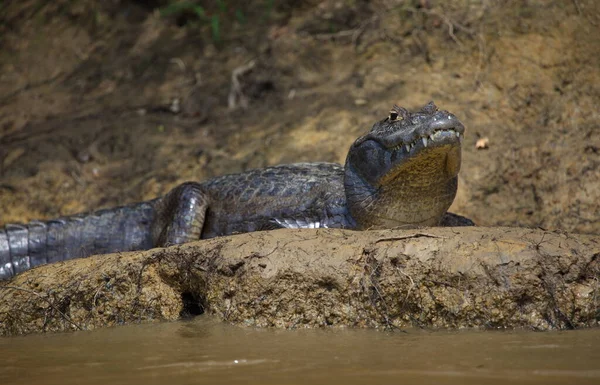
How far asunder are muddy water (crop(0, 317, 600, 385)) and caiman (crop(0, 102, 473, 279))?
175 centimetres

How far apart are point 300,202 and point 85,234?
2016 millimetres

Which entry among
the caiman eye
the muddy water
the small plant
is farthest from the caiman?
the small plant

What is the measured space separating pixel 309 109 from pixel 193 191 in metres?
2.31

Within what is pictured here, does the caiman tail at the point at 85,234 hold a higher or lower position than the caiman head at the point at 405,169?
lower

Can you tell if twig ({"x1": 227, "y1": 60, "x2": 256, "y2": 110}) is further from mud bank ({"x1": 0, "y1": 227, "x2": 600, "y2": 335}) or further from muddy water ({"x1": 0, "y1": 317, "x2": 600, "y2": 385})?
muddy water ({"x1": 0, "y1": 317, "x2": 600, "y2": 385})

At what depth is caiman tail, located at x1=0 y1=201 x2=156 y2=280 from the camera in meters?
6.95

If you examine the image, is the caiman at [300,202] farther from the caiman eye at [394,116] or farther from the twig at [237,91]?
the twig at [237,91]

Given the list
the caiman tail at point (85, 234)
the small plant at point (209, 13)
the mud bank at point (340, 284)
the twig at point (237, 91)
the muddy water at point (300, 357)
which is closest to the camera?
the muddy water at point (300, 357)

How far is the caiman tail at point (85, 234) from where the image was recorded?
6945 millimetres

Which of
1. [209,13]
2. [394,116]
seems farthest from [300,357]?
[209,13]

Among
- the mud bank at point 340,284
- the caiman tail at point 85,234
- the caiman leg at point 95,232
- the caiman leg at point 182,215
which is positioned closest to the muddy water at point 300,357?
the mud bank at point 340,284

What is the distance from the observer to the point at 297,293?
172 inches

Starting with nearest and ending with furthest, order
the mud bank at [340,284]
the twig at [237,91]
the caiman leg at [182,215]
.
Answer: the mud bank at [340,284] → the caiman leg at [182,215] → the twig at [237,91]

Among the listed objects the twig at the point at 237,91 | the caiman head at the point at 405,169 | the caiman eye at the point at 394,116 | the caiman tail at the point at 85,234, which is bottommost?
the caiman tail at the point at 85,234
